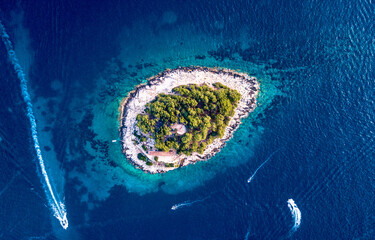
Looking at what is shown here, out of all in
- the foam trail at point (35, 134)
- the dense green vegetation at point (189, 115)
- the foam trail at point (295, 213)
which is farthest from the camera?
the foam trail at point (295, 213)

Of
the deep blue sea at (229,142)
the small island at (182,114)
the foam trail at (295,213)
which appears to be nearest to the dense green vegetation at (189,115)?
the small island at (182,114)

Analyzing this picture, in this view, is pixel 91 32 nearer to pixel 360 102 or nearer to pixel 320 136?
pixel 320 136

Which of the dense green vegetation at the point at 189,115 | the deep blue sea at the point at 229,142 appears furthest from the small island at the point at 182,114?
the deep blue sea at the point at 229,142

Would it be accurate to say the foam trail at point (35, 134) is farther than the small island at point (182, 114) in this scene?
Yes

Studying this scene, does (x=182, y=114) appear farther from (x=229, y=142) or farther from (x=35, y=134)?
(x=35, y=134)

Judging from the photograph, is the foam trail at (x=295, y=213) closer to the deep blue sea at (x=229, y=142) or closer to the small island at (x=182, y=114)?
the deep blue sea at (x=229, y=142)

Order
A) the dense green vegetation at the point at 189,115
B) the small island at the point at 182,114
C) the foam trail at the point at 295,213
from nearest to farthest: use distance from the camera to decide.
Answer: the dense green vegetation at the point at 189,115, the small island at the point at 182,114, the foam trail at the point at 295,213

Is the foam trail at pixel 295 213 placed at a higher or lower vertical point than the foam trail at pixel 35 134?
Answer: lower
